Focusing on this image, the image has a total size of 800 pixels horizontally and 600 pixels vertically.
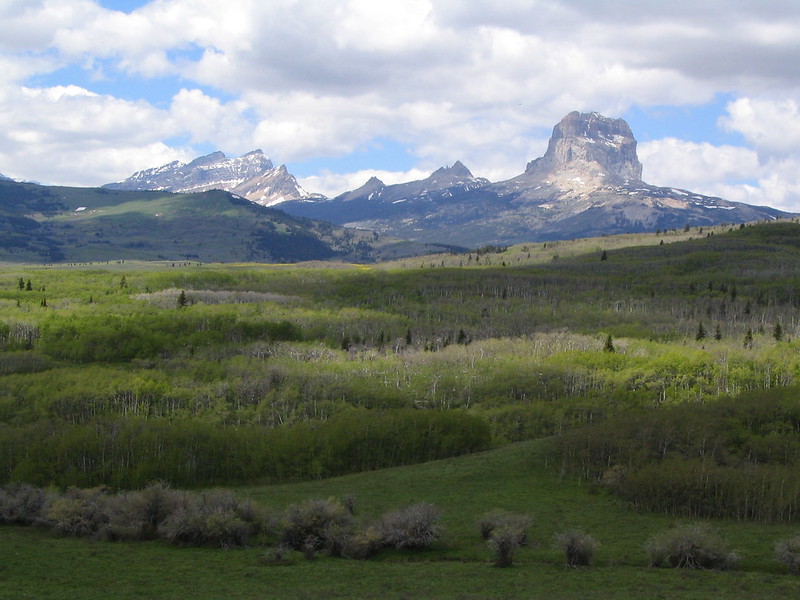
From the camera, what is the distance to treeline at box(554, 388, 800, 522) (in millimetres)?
94188

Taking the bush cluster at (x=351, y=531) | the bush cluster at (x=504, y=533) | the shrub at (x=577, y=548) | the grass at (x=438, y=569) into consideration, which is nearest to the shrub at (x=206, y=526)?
the grass at (x=438, y=569)

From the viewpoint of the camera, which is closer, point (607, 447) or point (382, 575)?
point (382, 575)

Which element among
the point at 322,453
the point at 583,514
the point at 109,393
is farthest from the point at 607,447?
the point at 109,393

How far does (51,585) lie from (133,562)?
413 inches

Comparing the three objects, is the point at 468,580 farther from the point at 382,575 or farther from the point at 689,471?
the point at 689,471

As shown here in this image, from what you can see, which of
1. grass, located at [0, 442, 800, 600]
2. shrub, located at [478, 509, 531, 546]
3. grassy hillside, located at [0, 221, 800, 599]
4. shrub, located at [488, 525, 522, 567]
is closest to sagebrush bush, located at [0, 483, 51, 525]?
grass, located at [0, 442, 800, 600]

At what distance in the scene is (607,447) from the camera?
114 meters

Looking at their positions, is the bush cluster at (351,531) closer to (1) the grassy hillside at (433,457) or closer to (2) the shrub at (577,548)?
(1) the grassy hillside at (433,457)

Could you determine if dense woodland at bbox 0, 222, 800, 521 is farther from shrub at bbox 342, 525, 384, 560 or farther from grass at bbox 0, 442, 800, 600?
shrub at bbox 342, 525, 384, 560

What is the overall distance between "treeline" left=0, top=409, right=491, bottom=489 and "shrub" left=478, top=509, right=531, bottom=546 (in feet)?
156

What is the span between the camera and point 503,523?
267ft

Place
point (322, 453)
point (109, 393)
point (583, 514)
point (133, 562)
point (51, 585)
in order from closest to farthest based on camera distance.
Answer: point (51, 585)
point (133, 562)
point (583, 514)
point (322, 453)
point (109, 393)

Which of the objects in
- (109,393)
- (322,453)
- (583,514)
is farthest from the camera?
(109,393)

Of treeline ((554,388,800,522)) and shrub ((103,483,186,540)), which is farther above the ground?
treeline ((554,388,800,522))
